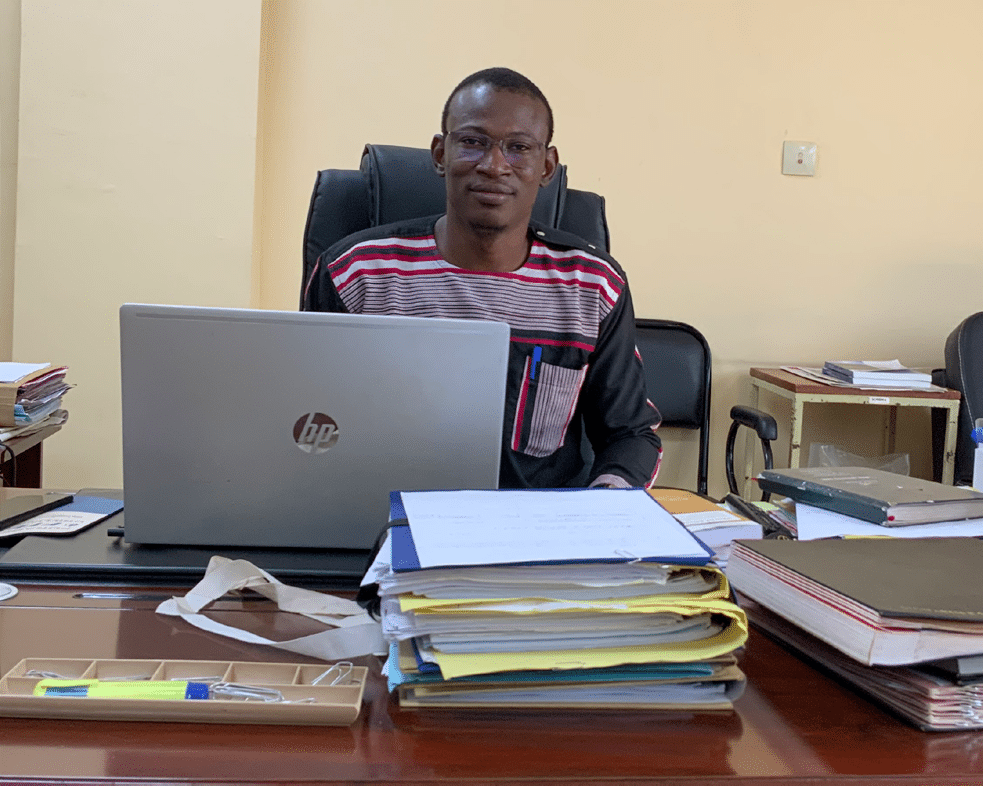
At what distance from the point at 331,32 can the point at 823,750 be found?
2497mm

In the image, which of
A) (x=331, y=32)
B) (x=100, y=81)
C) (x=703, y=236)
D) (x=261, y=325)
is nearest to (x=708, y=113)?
(x=703, y=236)

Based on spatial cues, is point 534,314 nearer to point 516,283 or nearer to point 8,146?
point 516,283

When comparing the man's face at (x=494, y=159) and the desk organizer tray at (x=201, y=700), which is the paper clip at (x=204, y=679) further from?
the man's face at (x=494, y=159)

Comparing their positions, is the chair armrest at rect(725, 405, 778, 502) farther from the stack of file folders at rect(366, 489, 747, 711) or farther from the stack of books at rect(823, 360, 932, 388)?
the stack of file folders at rect(366, 489, 747, 711)

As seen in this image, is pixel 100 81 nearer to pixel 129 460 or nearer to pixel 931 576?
pixel 129 460

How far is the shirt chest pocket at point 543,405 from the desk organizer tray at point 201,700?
888 mm

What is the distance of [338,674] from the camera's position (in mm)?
646

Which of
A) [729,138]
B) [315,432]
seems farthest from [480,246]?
[729,138]

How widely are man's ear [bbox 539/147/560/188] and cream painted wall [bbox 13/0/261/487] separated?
3.86 feet

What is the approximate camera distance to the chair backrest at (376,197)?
5.26 feet

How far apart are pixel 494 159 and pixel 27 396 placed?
44.2 inches

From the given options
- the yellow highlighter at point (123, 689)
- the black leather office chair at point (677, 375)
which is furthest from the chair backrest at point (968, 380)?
the yellow highlighter at point (123, 689)

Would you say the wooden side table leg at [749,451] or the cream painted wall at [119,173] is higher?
the cream painted wall at [119,173]

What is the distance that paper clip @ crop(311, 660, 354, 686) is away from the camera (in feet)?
2.07
